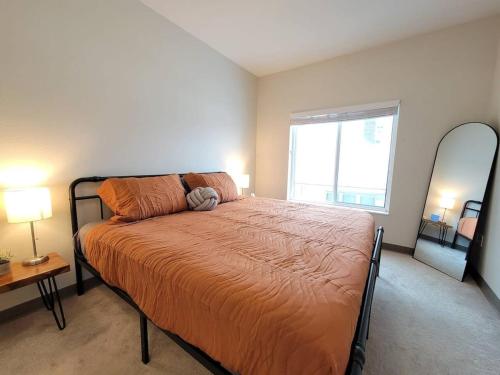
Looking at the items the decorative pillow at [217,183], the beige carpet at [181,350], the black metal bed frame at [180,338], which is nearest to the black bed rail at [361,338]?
the black metal bed frame at [180,338]

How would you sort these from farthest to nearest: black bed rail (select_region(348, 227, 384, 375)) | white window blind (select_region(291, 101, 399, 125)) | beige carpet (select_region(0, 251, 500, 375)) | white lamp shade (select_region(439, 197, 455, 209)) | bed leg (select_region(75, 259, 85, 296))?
1. white window blind (select_region(291, 101, 399, 125))
2. white lamp shade (select_region(439, 197, 455, 209))
3. bed leg (select_region(75, 259, 85, 296))
4. beige carpet (select_region(0, 251, 500, 375))
5. black bed rail (select_region(348, 227, 384, 375))

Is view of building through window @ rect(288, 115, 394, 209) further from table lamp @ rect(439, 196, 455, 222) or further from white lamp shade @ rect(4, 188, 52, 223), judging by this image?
white lamp shade @ rect(4, 188, 52, 223)

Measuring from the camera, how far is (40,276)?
55.3 inches

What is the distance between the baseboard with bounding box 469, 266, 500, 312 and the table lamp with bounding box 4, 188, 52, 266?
3.60 meters

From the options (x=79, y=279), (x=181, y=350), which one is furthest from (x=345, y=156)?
(x=79, y=279)

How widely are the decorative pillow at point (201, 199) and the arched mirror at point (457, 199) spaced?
8.67ft

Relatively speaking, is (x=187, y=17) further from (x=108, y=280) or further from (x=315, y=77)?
(x=108, y=280)

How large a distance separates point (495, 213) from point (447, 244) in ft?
1.97

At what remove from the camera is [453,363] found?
1306mm

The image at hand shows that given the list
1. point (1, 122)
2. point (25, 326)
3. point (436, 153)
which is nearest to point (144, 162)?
point (1, 122)

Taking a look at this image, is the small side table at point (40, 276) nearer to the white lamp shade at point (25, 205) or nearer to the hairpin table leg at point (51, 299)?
the hairpin table leg at point (51, 299)

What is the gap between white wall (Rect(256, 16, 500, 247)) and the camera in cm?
235

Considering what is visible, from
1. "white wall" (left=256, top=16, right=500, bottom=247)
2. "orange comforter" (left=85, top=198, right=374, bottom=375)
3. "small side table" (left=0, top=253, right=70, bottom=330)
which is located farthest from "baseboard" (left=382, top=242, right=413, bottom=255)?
"small side table" (left=0, top=253, right=70, bottom=330)

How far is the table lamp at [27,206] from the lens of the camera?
1.36 m
